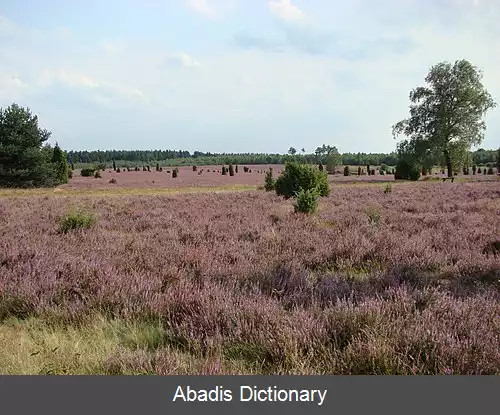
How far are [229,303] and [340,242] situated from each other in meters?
3.80

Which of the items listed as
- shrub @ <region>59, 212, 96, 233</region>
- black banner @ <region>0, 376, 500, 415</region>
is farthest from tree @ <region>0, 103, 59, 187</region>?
black banner @ <region>0, 376, 500, 415</region>

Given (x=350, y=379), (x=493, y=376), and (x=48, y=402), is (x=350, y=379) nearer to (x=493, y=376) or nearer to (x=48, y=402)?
(x=493, y=376)

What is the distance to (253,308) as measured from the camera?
12.0 feet

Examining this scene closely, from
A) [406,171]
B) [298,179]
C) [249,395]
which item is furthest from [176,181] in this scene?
[249,395]

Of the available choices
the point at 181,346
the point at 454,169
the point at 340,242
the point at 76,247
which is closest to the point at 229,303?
the point at 181,346

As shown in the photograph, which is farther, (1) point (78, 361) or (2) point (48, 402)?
(1) point (78, 361)

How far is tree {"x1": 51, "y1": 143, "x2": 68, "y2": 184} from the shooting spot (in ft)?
176

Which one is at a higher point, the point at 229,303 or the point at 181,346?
the point at 229,303

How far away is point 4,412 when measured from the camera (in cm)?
233

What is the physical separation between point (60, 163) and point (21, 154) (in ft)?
34.4

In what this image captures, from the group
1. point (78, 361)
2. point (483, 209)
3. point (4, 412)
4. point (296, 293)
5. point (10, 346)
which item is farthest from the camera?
point (483, 209)

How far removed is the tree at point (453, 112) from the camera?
5006 cm

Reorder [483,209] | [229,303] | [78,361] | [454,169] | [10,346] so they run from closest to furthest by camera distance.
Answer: [78,361] < [10,346] < [229,303] < [483,209] < [454,169]

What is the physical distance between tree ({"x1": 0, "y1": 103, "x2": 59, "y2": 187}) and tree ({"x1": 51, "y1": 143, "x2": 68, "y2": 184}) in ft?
20.6
